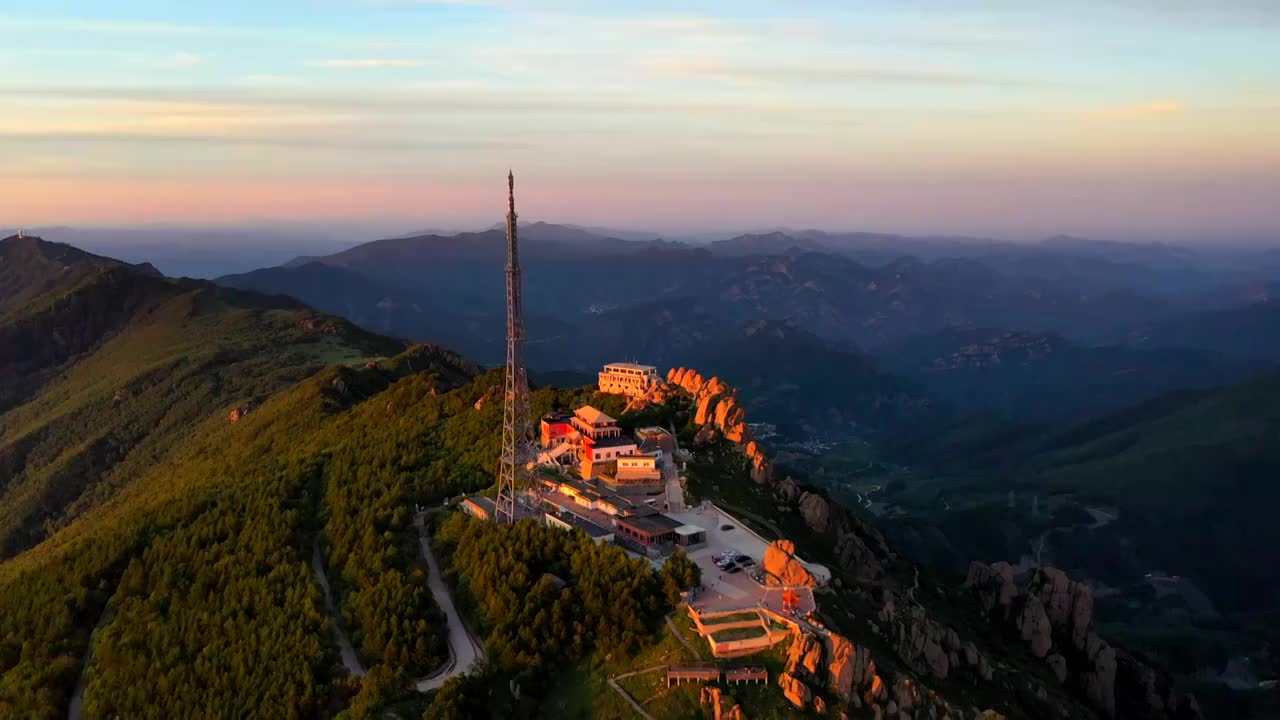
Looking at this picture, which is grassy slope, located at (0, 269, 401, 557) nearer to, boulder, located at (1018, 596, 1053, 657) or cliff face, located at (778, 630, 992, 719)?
boulder, located at (1018, 596, 1053, 657)

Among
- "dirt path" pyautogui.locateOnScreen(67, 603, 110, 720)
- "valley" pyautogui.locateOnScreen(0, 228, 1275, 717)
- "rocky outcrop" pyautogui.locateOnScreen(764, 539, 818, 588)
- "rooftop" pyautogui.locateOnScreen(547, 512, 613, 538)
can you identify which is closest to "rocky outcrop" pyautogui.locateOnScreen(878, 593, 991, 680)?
"valley" pyautogui.locateOnScreen(0, 228, 1275, 717)

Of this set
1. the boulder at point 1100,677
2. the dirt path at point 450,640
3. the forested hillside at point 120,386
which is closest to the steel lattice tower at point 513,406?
the dirt path at point 450,640

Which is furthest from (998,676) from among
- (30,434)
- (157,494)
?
(30,434)

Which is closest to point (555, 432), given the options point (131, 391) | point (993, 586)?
Answer: point (993, 586)

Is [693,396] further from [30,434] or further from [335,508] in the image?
[30,434]

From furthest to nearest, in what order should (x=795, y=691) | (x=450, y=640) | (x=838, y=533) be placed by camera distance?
(x=838, y=533) < (x=450, y=640) < (x=795, y=691)

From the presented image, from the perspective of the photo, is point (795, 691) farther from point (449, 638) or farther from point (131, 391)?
point (131, 391)
